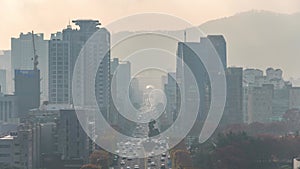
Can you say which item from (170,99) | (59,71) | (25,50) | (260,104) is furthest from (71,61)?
(25,50)

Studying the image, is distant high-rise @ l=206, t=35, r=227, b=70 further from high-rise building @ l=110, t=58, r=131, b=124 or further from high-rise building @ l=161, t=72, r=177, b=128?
high-rise building @ l=110, t=58, r=131, b=124

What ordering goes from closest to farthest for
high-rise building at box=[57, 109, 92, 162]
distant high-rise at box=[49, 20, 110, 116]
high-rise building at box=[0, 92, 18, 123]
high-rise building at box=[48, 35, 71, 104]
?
high-rise building at box=[57, 109, 92, 162], high-rise building at box=[0, 92, 18, 123], distant high-rise at box=[49, 20, 110, 116], high-rise building at box=[48, 35, 71, 104]

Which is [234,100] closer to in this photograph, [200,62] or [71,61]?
[200,62]

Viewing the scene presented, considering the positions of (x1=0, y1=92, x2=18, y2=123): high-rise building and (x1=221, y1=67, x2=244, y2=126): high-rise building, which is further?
(x1=0, y1=92, x2=18, y2=123): high-rise building

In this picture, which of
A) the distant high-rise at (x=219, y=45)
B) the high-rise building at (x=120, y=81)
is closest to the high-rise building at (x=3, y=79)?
the high-rise building at (x=120, y=81)

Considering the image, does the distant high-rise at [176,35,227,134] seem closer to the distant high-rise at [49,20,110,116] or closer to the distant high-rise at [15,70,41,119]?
the distant high-rise at [49,20,110,116]

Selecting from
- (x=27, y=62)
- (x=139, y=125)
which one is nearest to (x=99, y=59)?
(x=139, y=125)

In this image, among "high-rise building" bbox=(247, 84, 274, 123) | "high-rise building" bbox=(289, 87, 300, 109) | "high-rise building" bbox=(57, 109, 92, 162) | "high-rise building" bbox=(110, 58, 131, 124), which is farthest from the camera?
"high-rise building" bbox=(289, 87, 300, 109)

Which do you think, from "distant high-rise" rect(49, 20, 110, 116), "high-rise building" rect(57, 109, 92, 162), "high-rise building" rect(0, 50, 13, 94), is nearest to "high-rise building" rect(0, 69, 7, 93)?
"high-rise building" rect(0, 50, 13, 94)

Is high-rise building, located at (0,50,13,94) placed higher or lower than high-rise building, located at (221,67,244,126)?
higher

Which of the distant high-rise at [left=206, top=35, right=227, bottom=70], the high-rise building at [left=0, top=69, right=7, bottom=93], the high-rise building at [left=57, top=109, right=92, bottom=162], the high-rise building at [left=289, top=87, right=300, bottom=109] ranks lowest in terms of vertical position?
the high-rise building at [left=57, top=109, right=92, bottom=162]
